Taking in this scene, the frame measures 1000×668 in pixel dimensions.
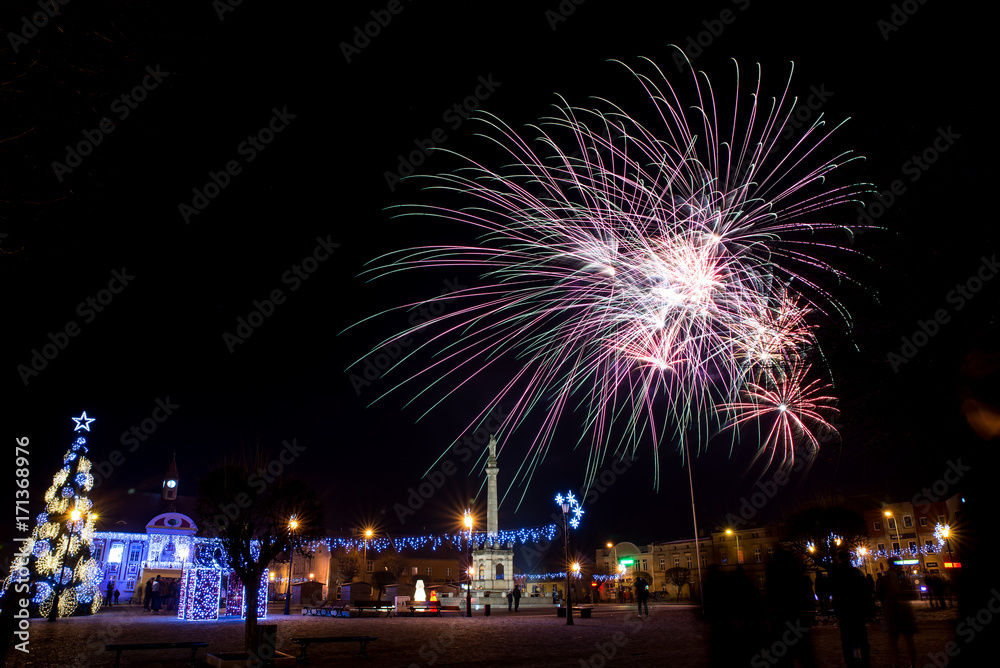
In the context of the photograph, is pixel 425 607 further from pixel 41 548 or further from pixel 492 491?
pixel 492 491

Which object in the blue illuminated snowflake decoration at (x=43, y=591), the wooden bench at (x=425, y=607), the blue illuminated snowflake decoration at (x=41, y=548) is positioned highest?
the blue illuminated snowflake decoration at (x=41, y=548)

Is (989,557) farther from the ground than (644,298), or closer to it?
closer to it

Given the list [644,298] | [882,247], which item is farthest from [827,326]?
[644,298]

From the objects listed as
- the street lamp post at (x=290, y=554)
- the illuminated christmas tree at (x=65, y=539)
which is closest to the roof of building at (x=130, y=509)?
the street lamp post at (x=290, y=554)

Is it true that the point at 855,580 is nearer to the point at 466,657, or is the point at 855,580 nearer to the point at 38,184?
the point at 466,657

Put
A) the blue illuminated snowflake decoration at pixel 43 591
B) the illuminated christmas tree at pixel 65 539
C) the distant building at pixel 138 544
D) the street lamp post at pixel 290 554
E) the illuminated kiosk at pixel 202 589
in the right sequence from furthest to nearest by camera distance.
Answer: the distant building at pixel 138 544, the illuminated kiosk at pixel 202 589, the blue illuminated snowflake decoration at pixel 43 591, the illuminated christmas tree at pixel 65 539, the street lamp post at pixel 290 554

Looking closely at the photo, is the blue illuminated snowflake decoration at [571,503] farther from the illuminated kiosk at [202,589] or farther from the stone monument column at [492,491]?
the stone monument column at [492,491]

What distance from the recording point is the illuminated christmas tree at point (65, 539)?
26.0m

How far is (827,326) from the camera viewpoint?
14.4 m

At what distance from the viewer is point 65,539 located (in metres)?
26.7

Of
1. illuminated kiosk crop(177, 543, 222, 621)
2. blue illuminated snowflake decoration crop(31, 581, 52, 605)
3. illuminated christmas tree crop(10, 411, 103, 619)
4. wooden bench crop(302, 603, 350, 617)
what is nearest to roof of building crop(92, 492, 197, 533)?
wooden bench crop(302, 603, 350, 617)

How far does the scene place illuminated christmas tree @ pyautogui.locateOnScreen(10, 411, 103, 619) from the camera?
1025 inches

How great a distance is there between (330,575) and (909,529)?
73930mm

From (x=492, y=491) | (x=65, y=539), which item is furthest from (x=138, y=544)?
(x=65, y=539)
